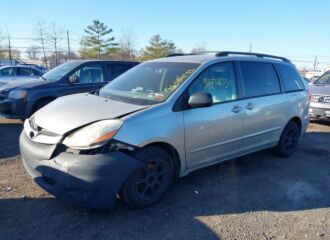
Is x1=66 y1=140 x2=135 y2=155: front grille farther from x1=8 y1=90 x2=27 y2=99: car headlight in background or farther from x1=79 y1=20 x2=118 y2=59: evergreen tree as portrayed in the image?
x1=79 y1=20 x2=118 y2=59: evergreen tree

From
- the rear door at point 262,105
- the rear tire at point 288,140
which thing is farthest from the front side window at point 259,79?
the rear tire at point 288,140

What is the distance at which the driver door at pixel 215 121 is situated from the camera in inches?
162

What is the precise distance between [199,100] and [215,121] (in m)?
0.54

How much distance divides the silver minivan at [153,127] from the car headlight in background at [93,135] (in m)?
0.01

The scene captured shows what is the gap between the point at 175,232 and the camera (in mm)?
3348

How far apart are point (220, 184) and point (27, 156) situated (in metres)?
2.57

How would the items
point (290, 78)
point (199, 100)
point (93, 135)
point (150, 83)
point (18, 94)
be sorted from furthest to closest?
1. point (18, 94)
2. point (290, 78)
3. point (150, 83)
4. point (199, 100)
5. point (93, 135)

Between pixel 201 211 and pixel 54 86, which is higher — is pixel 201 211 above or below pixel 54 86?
below

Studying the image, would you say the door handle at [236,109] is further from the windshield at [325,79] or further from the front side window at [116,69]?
the windshield at [325,79]

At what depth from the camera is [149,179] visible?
3791 millimetres

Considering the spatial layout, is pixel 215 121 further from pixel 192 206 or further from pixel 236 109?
pixel 192 206

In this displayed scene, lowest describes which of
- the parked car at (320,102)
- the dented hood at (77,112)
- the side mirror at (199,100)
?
the parked car at (320,102)

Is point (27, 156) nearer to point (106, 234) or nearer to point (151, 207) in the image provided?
point (106, 234)

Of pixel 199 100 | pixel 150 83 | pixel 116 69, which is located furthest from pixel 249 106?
pixel 116 69
